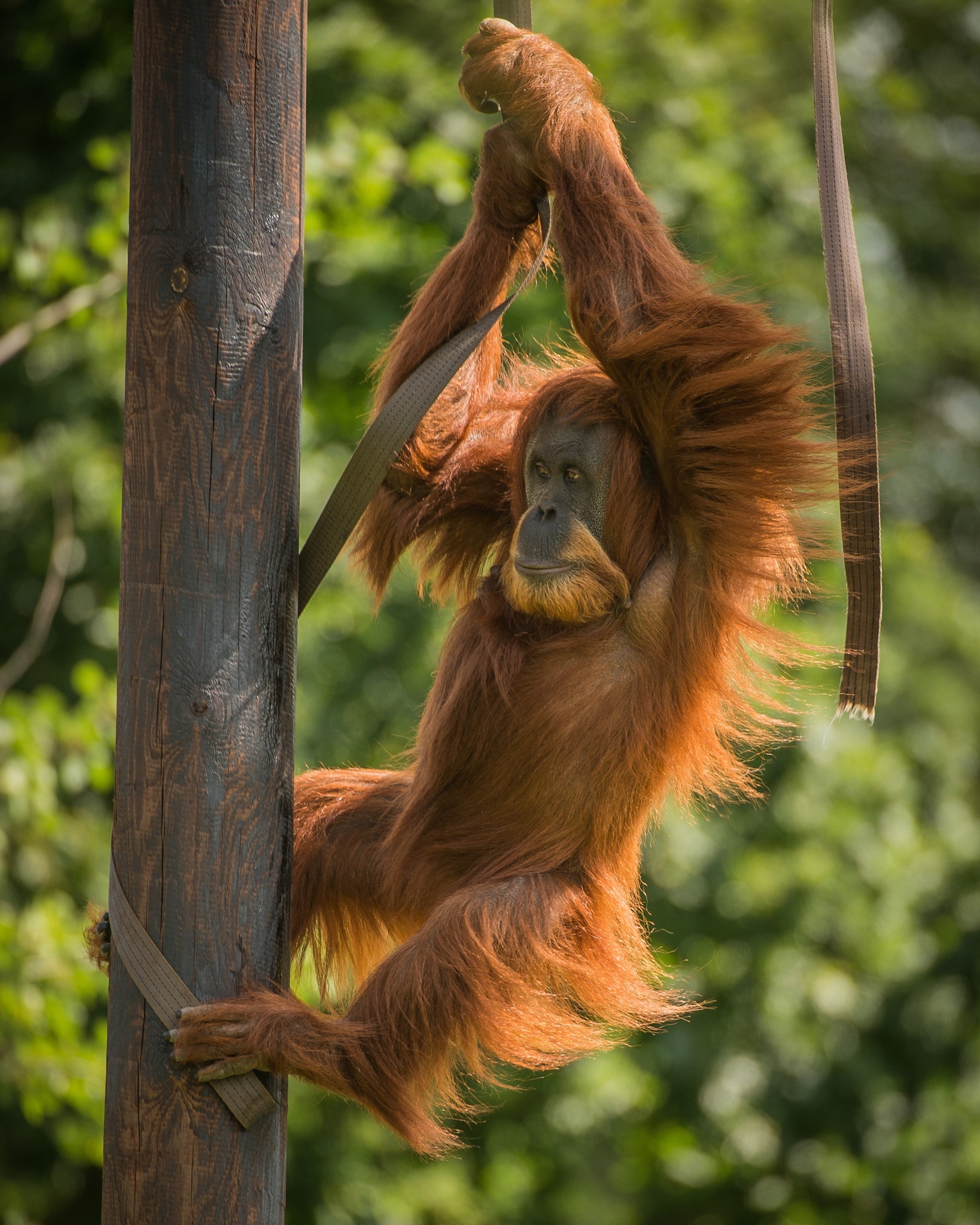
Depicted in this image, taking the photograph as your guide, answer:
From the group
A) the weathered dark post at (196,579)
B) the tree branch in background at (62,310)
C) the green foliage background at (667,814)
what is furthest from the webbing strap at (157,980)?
the green foliage background at (667,814)

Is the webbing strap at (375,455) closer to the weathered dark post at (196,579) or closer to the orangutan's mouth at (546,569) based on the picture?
the weathered dark post at (196,579)

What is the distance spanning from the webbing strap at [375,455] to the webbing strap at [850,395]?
0.57 m

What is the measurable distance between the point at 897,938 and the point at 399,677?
113 inches

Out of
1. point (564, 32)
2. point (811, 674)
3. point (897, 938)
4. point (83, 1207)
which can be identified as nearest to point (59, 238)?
point (564, 32)

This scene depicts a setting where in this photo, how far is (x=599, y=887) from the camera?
2422mm

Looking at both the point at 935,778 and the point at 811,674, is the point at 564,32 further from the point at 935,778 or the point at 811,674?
the point at 935,778

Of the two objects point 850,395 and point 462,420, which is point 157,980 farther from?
point 850,395

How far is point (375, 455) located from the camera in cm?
215

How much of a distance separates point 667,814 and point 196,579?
4.12 m

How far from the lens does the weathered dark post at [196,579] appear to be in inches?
80.0

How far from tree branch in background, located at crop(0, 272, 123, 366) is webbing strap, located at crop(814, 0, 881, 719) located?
2.57m

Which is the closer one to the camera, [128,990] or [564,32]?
[128,990]

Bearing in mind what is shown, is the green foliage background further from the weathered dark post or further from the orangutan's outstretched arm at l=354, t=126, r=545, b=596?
the weathered dark post

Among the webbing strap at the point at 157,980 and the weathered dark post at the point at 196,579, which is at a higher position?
the weathered dark post at the point at 196,579
